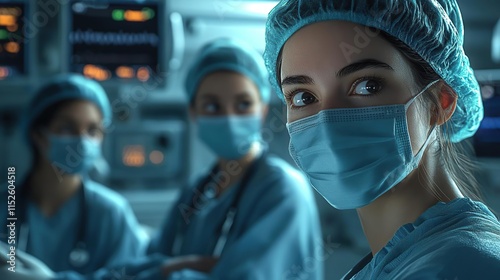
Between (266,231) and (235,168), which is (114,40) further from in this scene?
(266,231)

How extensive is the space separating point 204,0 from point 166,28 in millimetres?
266

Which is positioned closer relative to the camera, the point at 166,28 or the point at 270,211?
the point at 270,211

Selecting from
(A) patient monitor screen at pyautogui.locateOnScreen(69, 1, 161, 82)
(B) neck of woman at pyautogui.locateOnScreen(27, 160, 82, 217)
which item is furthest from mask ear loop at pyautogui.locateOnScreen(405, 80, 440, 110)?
(A) patient monitor screen at pyautogui.locateOnScreen(69, 1, 161, 82)

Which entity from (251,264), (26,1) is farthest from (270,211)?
(26,1)

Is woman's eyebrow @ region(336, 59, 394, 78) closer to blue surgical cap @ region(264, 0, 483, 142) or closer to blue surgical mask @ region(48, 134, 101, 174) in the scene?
Result: blue surgical cap @ region(264, 0, 483, 142)

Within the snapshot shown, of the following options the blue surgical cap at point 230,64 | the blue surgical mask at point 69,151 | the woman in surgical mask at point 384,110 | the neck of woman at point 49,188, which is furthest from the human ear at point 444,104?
the neck of woman at point 49,188

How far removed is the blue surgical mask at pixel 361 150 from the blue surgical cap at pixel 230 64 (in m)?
1.02

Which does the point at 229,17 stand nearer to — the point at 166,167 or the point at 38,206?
the point at 166,167

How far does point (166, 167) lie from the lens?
123 inches

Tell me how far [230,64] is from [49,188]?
0.86m

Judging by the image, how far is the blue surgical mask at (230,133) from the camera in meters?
2.03

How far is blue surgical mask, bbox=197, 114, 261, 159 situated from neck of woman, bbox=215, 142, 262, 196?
21 mm

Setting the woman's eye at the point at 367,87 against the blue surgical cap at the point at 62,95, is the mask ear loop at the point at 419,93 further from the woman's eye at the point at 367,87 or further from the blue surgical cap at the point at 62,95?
the blue surgical cap at the point at 62,95

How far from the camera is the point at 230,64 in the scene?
6.58 ft
